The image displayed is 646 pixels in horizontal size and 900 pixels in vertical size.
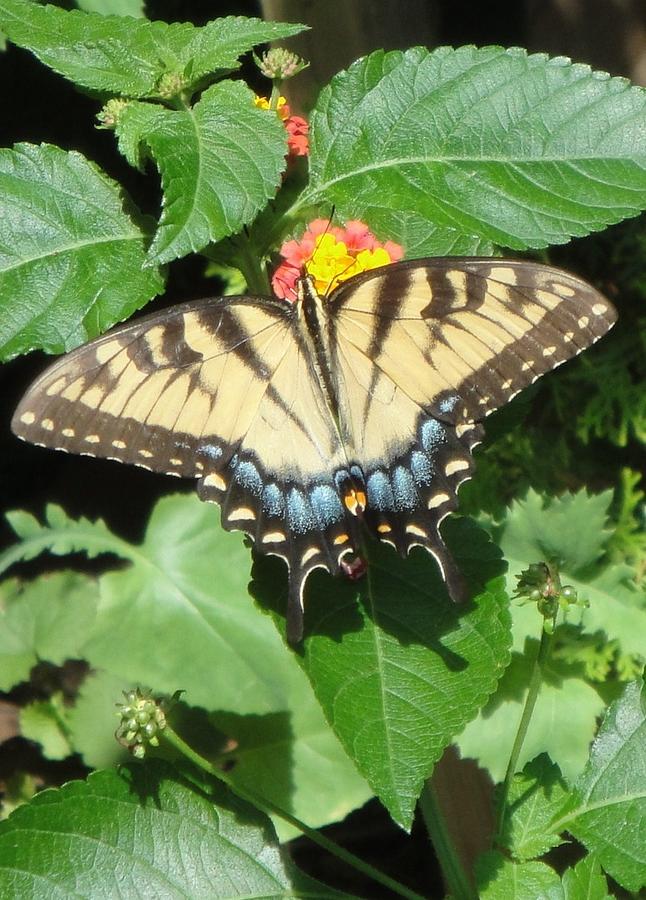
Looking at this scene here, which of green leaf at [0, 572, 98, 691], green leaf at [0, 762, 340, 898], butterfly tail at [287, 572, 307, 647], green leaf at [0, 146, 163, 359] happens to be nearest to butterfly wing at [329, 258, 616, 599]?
butterfly tail at [287, 572, 307, 647]

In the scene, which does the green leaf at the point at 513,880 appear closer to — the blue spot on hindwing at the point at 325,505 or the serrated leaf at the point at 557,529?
the blue spot on hindwing at the point at 325,505

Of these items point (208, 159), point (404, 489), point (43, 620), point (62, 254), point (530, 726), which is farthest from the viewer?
point (43, 620)

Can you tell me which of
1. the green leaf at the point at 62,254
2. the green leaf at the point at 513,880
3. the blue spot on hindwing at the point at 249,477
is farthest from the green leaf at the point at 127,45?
the green leaf at the point at 513,880

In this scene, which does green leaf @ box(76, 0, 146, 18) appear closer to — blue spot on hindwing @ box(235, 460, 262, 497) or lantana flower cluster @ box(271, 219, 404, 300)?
lantana flower cluster @ box(271, 219, 404, 300)

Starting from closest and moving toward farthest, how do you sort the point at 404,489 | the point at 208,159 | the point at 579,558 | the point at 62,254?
1. the point at 208,159
2. the point at 62,254
3. the point at 404,489
4. the point at 579,558

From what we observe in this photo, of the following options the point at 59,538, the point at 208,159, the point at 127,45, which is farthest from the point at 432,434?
the point at 59,538

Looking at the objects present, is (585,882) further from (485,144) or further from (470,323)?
(485,144)
